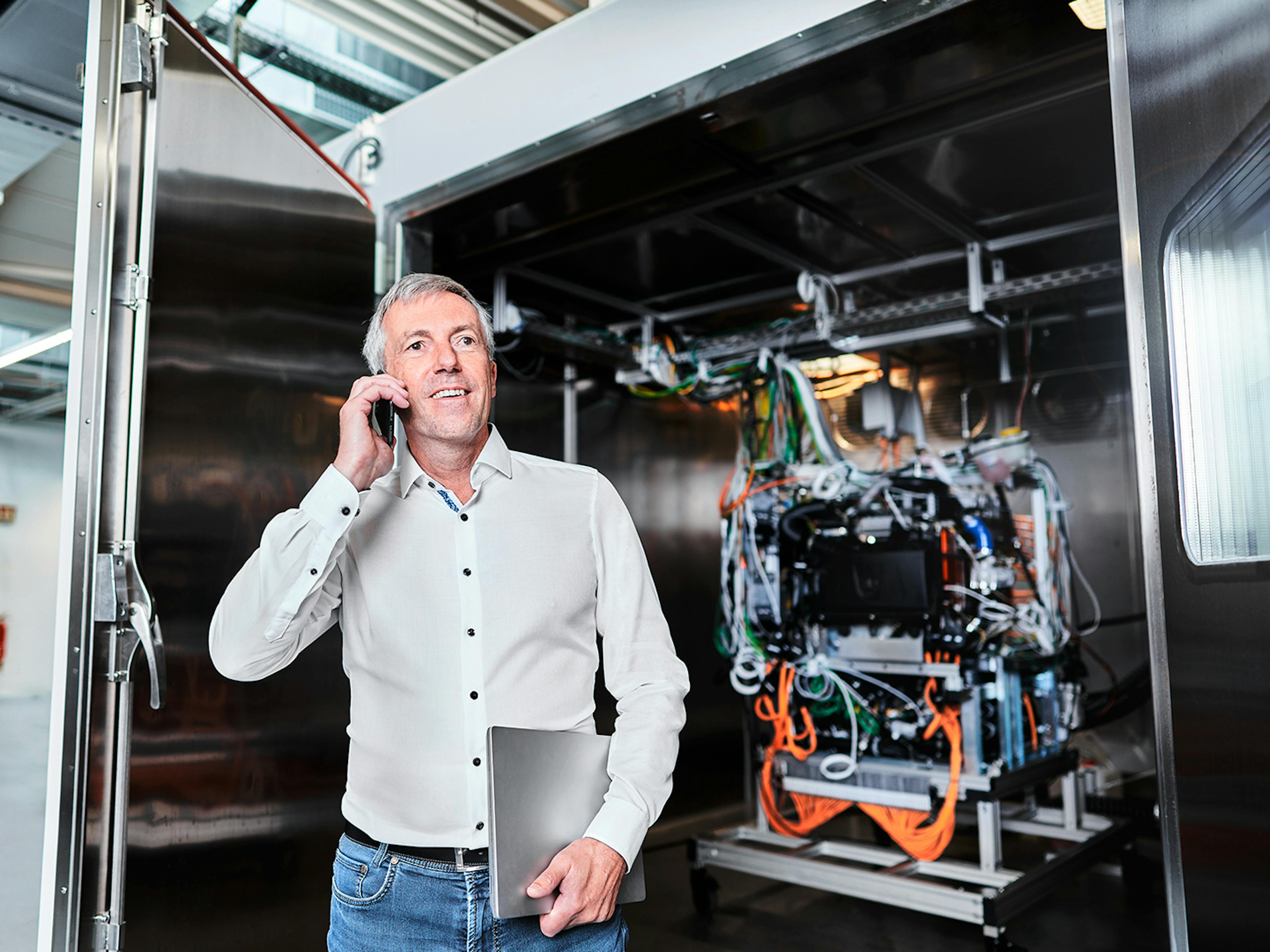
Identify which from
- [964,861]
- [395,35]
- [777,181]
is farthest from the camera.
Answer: [964,861]

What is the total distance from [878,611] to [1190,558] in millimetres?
2527

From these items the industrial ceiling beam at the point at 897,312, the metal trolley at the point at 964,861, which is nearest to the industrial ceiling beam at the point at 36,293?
the industrial ceiling beam at the point at 897,312

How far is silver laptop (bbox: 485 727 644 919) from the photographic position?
107cm

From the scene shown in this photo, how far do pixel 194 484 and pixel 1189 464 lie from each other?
1.69m

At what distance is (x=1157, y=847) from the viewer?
14.5ft

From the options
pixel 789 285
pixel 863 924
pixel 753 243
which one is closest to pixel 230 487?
pixel 753 243

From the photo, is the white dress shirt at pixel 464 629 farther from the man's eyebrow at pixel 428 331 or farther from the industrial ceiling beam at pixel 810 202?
the industrial ceiling beam at pixel 810 202

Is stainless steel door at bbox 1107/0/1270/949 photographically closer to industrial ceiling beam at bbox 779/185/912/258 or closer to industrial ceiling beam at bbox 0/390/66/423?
industrial ceiling beam at bbox 779/185/912/258

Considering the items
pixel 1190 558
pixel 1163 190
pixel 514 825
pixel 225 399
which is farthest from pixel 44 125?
pixel 1190 558

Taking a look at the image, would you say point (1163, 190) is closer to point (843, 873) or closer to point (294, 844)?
point (294, 844)

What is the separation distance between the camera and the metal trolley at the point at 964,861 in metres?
3.35

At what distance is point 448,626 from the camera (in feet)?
4.28

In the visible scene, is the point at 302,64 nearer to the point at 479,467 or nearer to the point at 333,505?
the point at 479,467

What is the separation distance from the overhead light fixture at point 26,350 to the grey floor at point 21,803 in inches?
34.1
